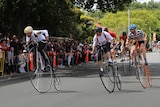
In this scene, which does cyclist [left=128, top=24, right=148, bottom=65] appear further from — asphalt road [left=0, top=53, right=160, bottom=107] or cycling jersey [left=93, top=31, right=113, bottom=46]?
cycling jersey [left=93, top=31, right=113, bottom=46]

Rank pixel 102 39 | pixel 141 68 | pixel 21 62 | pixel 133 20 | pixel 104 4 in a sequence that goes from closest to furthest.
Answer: pixel 102 39
pixel 141 68
pixel 21 62
pixel 104 4
pixel 133 20

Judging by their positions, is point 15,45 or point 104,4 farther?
point 104,4

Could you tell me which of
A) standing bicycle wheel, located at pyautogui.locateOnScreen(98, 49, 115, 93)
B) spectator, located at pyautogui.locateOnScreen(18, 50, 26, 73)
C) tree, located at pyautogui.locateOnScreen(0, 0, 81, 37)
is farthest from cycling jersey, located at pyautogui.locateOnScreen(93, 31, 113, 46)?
tree, located at pyautogui.locateOnScreen(0, 0, 81, 37)

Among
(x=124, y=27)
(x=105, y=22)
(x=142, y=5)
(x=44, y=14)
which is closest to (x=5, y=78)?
(x=44, y=14)

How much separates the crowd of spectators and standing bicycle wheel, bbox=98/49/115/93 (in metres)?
5.22

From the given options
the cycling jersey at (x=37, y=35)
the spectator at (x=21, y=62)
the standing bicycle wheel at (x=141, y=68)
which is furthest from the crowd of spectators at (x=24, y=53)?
the standing bicycle wheel at (x=141, y=68)

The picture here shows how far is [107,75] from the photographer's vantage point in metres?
13.3

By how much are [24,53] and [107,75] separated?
615 cm

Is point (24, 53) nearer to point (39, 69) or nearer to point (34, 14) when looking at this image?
point (39, 69)

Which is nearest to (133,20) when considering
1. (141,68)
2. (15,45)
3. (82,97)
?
(15,45)

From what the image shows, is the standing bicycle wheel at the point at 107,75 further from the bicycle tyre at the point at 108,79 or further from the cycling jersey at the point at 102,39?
the cycling jersey at the point at 102,39

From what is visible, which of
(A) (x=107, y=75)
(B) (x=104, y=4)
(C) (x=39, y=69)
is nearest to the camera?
(A) (x=107, y=75)

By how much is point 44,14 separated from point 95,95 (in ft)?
70.6

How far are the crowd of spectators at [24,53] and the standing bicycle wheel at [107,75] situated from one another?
17.1 feet
